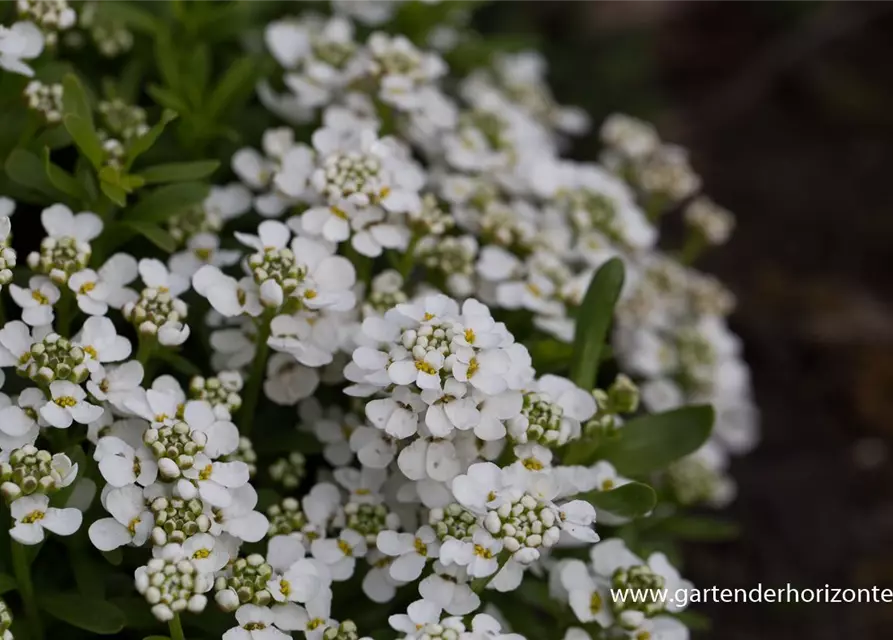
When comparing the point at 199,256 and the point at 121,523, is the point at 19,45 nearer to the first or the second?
the point at 199,256

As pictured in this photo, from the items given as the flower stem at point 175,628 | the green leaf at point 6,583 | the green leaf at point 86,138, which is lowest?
the flower stem at point 175,628

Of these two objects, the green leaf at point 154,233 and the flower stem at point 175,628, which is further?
the green leaf at point 154,233

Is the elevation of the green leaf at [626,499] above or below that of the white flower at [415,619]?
above

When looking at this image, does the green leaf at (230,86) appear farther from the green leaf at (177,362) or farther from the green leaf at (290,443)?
the green leaf at (290,443)

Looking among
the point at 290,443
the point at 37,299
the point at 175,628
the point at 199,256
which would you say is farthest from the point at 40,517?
the point at 199,256

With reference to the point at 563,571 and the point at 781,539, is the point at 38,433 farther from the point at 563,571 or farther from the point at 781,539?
the point at 781,539

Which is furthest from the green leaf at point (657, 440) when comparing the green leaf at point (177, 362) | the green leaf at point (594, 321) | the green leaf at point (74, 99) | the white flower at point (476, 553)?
the green leaf at point (74, 99)

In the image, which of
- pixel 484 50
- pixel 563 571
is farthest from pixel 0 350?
pixel 484 50
